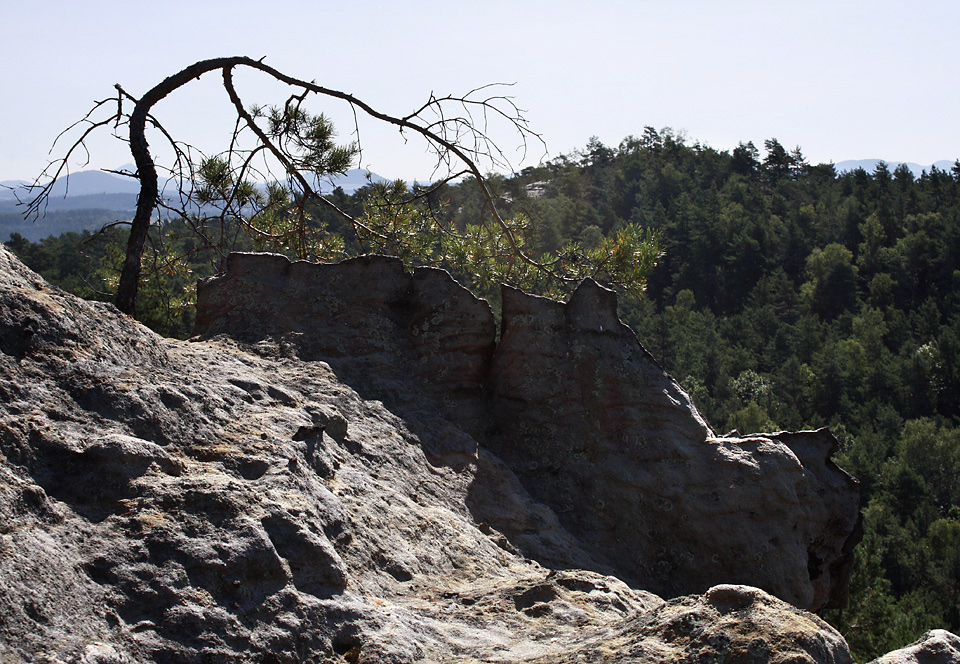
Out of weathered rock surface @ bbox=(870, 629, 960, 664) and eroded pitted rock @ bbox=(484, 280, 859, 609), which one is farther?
eroded pitted rock @ bbox=(484, 280, 859, 609)

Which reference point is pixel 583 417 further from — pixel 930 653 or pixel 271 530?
pixel 930 653

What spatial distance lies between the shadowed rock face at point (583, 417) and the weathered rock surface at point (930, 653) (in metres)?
2.04

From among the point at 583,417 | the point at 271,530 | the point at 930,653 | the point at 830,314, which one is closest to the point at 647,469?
the point at 583,417

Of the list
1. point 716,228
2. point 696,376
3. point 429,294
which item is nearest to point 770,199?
point 716,228

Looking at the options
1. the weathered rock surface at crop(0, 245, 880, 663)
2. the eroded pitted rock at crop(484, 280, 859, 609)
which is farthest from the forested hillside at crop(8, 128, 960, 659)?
the weathered rock surface at crop(0, 245, 880, 663)

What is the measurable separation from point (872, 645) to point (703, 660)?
2856cm

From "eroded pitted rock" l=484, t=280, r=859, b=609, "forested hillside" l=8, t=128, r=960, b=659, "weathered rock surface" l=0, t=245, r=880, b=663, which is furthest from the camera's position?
"forested hillside" l=8, t=128, r=960, b=659

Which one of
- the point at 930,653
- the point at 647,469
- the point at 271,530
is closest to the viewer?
the point at 930,653

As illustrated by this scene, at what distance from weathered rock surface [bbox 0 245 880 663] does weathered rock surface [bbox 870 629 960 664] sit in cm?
16

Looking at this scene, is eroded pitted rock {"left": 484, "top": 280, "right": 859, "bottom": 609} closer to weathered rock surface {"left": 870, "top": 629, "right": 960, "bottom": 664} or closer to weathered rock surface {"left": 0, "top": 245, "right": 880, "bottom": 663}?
weathered rock surface {"left": 0, "top": 245, "right": 880, "bottom": 663}

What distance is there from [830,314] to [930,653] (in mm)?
83011

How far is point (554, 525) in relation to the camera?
4.49 metres

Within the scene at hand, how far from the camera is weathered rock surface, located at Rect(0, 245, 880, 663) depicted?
8.08 ft

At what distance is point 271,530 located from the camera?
2918 mm
